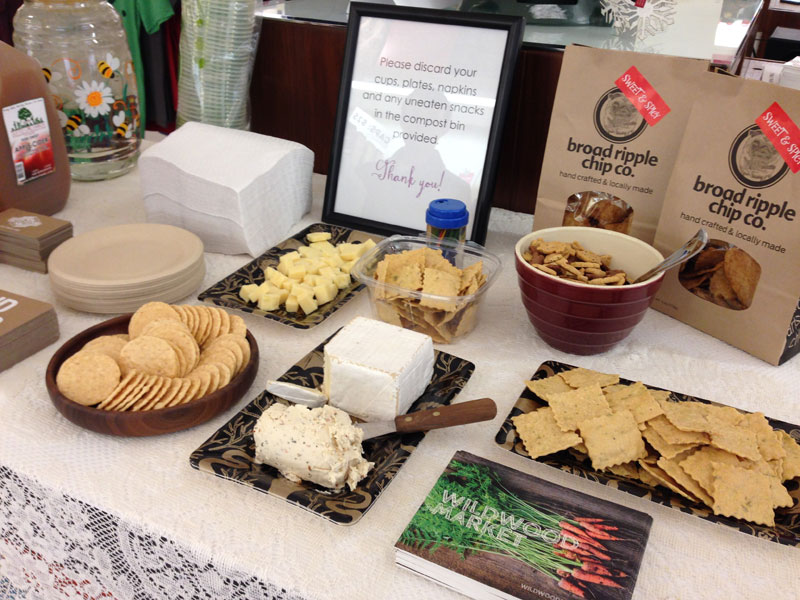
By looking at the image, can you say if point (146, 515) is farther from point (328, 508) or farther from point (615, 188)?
point (615, 188)

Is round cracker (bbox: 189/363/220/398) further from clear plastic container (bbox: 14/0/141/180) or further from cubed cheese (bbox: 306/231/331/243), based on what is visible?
clear plastic container (bbox: 14/0/141/180)

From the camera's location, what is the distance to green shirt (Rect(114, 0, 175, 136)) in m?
2.07

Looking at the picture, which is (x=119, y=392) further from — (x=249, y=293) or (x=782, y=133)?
(x=782, y=133)

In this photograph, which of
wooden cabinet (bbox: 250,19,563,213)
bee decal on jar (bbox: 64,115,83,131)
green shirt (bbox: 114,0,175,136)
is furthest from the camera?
green shirt (bbox: 114,0,175,136)

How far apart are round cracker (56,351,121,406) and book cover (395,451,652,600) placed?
0.40 meters

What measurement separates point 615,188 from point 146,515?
83cm

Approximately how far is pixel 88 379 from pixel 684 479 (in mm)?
685

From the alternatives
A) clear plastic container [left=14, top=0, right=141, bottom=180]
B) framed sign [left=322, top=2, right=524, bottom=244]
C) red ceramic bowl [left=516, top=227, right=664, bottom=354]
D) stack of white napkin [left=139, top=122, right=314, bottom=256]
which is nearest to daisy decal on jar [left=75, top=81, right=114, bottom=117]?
clear plastic container [left=14, top=0, right=141, bottom=180]

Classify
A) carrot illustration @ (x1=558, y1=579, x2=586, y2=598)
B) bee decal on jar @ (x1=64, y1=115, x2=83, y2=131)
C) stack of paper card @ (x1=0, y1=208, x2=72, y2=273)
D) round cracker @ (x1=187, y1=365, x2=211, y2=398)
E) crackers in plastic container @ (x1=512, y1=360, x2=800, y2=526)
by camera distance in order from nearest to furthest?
carrot illustration @ (x1=558, y1=579, x2=586, y2=598) → crackers in plastic container @ (x1=512, y1=360, x2=800, y2=526) → round cracker @ (x1=187, y1=365, x2=211, y2=398) → stack of paper card @ (x1=0, y1=208, x2=72, y2=273) → bee decal on jar @ (x1=64, y1=115, x2=83, y2=131)

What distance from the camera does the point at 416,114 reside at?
47.9 inches

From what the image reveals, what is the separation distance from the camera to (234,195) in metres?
1.13

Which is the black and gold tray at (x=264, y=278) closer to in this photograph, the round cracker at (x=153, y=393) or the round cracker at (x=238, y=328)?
the round cracker at (x=238, y=328)

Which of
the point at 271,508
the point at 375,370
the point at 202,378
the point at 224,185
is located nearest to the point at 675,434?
the point at 375,370

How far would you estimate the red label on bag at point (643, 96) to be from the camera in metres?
0.98
